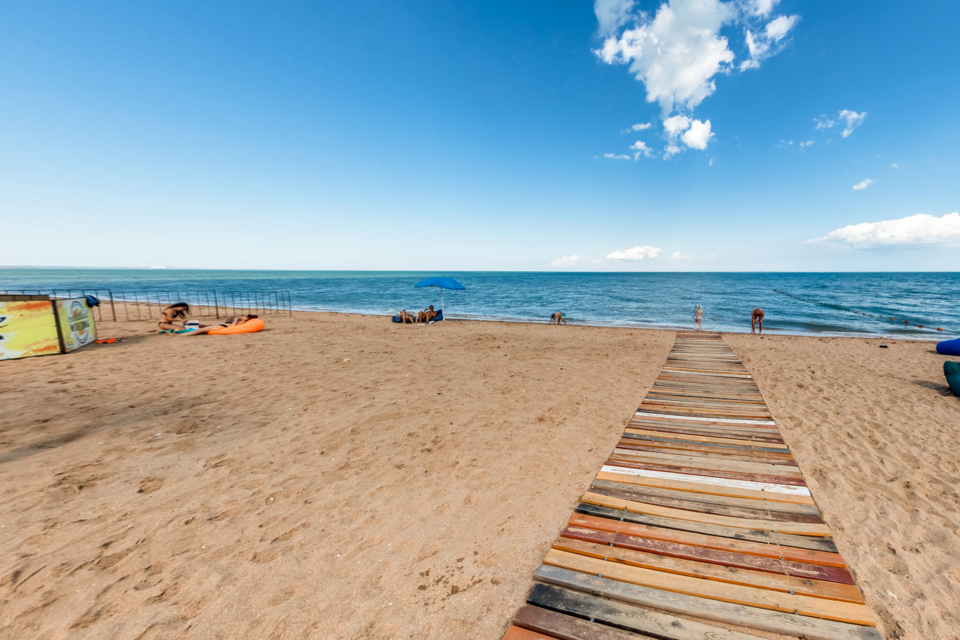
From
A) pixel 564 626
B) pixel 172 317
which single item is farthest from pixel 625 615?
pixel 172 317

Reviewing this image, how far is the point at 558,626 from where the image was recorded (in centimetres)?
271

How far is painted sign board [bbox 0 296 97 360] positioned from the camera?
33.7 feet

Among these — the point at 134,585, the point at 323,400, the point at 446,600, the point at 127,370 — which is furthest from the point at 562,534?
the point at 127,370

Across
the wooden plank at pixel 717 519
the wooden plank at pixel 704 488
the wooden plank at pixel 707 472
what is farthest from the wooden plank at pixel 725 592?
the wooden plank at pixel 707 472

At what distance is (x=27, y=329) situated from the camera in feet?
34.7

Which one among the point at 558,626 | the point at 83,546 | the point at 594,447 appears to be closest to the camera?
the point at 558,626

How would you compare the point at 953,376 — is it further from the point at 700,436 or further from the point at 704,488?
the point at 704,488

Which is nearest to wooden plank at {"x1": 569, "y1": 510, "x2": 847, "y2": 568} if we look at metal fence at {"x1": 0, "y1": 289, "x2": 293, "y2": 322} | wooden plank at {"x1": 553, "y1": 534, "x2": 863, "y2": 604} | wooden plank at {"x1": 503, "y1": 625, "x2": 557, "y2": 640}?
wooden plank at {"x1": 553, "y1": 534, "x2": 863, "y2": 604}

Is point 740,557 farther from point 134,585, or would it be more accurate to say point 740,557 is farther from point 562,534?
point 134,585

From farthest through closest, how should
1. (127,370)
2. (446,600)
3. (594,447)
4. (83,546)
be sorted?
(127,370) → (594,447) → (83,546) → (446,600)

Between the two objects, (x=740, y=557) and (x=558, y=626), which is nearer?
(x=558, y=626)

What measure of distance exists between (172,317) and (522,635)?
66.4ft

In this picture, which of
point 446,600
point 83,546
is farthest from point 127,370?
point 446,600

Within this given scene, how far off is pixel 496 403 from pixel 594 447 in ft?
7.95
